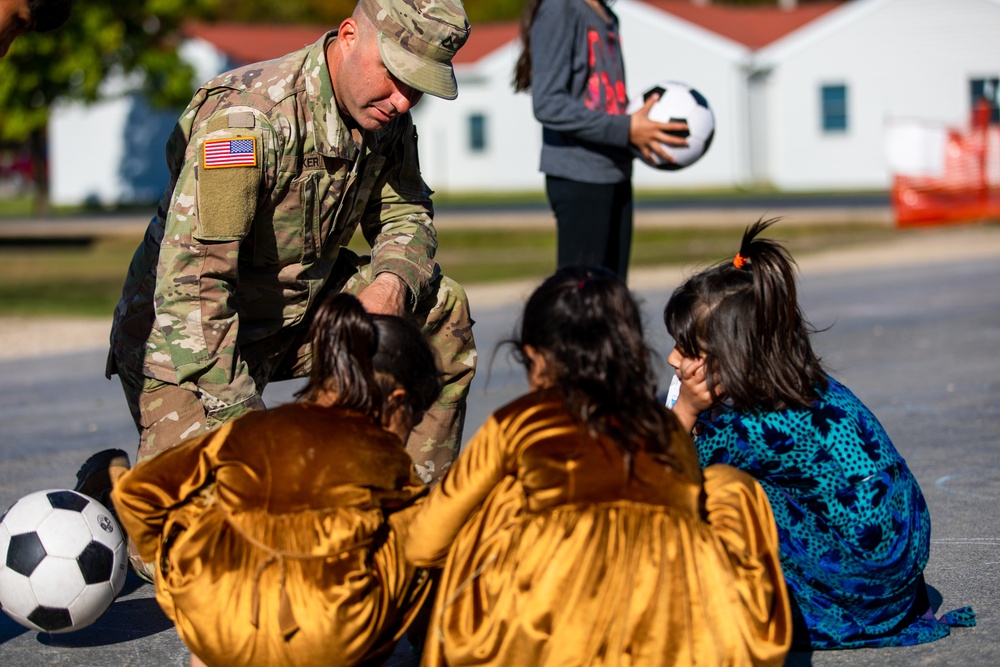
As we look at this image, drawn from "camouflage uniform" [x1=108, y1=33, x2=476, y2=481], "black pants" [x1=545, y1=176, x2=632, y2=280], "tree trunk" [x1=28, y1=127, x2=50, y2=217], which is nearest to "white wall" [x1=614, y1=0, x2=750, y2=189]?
"tree trunk" [x1=28, y1=127, x2=50, y2=217]

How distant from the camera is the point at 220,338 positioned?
361 cm

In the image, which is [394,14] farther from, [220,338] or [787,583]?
[787,583]

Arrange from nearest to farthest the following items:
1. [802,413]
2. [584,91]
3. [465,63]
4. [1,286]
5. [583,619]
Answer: [583,619] → [802,413] → [584,91] → [1,286] → [465,63]

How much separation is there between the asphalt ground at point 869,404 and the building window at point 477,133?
28.8 metres

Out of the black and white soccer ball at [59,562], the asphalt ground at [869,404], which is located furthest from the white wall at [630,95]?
the black and white soccer ball at [59,562]

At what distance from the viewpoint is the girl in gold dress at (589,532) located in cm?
269

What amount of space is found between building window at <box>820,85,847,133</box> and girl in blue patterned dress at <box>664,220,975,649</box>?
35564 mm

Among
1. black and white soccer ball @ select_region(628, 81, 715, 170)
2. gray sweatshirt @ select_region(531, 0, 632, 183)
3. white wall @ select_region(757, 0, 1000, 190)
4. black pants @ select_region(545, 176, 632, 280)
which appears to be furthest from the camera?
white wall @ select_region(757, 0, 1000, 190)

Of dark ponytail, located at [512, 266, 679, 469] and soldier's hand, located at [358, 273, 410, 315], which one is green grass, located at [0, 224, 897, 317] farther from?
dark ponytail, located at [512, 266, 679, 469]

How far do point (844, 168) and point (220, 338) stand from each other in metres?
35.5

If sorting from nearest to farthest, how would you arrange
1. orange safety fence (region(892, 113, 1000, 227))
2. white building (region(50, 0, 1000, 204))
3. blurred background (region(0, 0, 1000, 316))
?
1. blurred background (region(0, 0, 1000, 316))
2. orange safety fence (region(892, 113, 1000, 227))
3. white building (region(50, 0, 1000, 204))

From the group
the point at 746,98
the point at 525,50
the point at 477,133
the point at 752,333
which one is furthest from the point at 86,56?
the point at 752,333

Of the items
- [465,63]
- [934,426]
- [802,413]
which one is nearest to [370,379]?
[802,413]

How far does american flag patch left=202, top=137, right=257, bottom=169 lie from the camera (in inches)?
144
